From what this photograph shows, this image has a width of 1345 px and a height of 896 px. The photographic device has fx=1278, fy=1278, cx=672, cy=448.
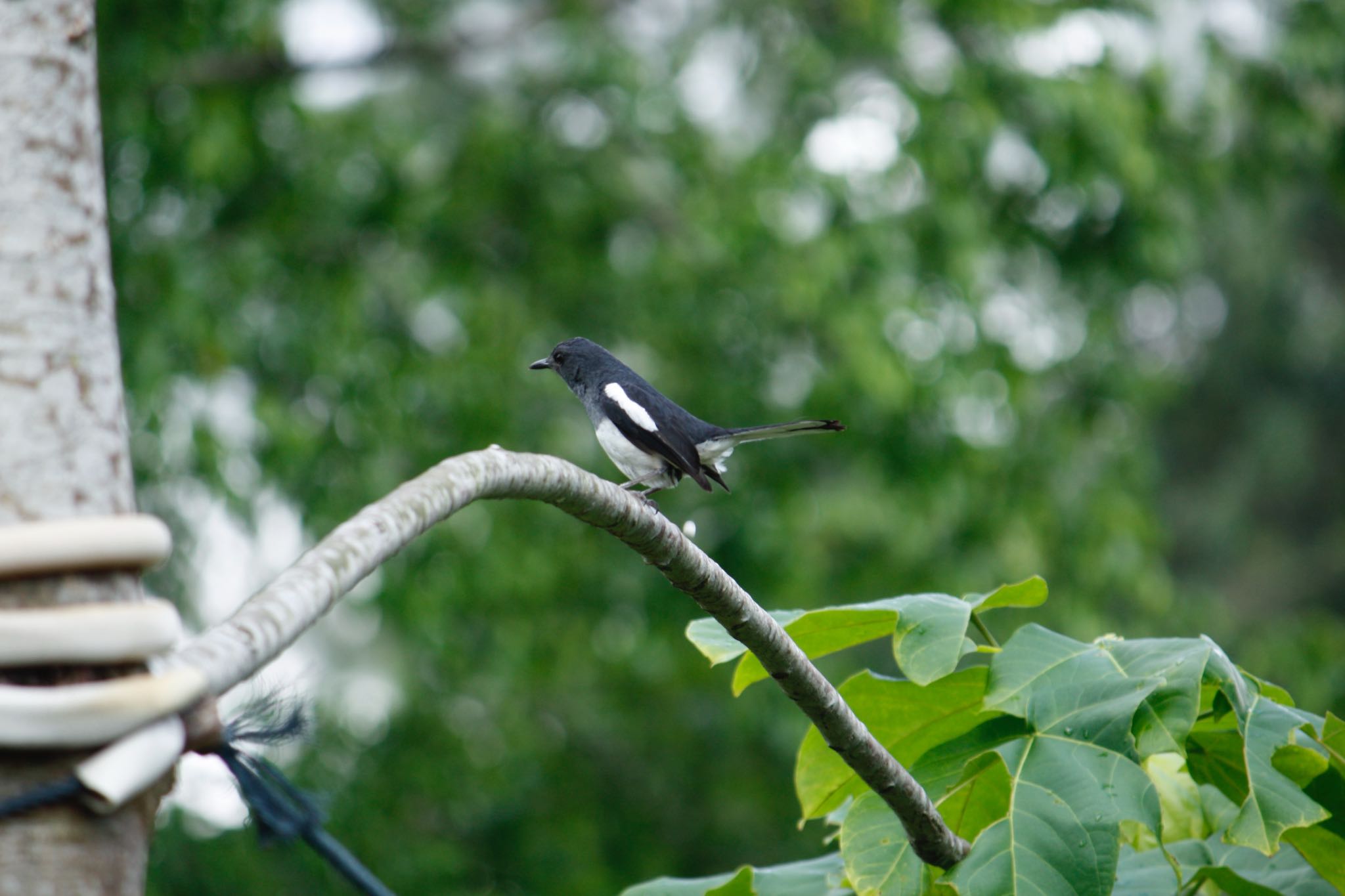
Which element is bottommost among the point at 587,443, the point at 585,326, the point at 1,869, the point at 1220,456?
the point at 1220,456

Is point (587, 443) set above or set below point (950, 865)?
above

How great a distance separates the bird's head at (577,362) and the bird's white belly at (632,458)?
333 mm

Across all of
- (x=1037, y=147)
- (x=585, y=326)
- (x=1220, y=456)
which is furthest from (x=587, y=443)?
(x=1220, y=456)

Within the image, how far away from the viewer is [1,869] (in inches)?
39.5

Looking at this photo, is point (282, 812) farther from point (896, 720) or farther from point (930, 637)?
point (896, 720)

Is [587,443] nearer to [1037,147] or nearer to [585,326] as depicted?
[585,326]

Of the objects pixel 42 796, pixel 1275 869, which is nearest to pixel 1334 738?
pixel 1275 869

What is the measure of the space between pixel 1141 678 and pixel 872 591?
20.8 ft

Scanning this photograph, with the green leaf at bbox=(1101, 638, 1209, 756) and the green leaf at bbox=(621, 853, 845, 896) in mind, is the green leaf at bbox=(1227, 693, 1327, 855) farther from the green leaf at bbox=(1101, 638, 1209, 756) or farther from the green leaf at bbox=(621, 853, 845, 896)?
the green leaf at bbox=(621, 853, 845, 896)

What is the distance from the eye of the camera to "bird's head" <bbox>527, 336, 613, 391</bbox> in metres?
4.35

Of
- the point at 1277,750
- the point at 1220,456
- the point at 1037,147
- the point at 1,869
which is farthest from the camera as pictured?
the point at 1220,456

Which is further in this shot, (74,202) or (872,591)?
(872,591)

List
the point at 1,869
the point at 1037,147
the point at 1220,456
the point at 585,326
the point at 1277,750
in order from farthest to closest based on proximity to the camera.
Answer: the point at 1220,456
the point at 585,326
the point at 1037,147
the point at 1277,750
the point at 1,869

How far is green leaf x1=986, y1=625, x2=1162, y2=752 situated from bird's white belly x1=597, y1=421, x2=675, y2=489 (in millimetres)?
2107
